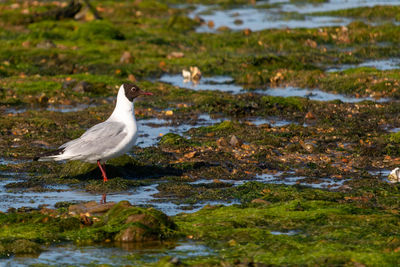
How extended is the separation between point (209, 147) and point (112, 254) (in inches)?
228

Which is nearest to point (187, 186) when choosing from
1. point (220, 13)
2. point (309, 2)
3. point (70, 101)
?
point (70, 101)

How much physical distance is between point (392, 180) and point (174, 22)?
71.5 feet

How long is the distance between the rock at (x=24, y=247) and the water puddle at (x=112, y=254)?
0.11 metres

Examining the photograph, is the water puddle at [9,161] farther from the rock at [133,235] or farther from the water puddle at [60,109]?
the rock at [133,235]

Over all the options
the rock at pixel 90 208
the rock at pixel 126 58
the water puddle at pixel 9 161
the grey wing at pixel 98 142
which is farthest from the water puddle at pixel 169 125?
the rock at pixel 126 58

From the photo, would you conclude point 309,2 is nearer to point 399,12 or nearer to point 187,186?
point 399,12

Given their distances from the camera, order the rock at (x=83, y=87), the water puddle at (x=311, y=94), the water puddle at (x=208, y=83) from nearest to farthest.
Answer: the water puddle at (x=311, y=94) → the rock at (x=83, y=87) → the water puddle at (x=208, y=83)

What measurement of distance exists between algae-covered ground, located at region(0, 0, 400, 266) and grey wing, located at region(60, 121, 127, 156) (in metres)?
0.47

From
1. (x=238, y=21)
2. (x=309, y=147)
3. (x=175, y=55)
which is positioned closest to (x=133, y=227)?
(x=309, y=147)

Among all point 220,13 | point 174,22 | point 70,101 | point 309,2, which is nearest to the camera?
point 70,101

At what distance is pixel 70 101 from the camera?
57.2ft

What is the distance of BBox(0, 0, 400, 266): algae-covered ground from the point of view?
747 centimetres

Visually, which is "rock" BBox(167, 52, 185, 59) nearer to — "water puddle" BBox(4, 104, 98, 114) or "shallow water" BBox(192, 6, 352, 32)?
"water puddle" BBox(4, 104, 98, 114)

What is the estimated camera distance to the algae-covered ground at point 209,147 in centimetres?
747
